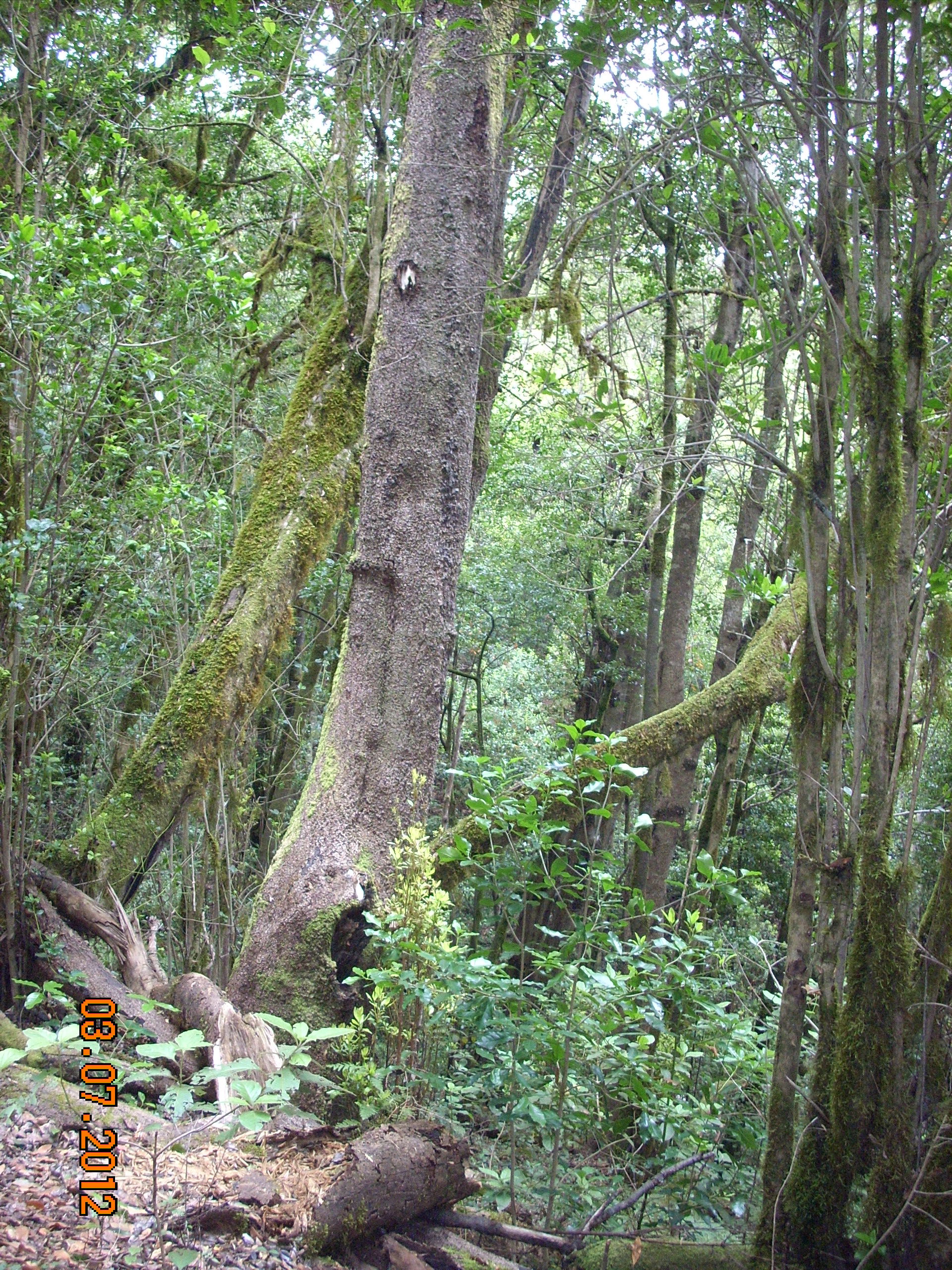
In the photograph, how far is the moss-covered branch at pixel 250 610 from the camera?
428cm

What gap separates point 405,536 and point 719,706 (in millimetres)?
2409

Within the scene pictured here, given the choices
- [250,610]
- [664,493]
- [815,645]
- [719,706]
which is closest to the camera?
[815,645]

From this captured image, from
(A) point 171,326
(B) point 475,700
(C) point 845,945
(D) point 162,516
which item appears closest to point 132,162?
(A) point 171,326

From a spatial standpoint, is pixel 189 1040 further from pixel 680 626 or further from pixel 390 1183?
pixel 680 626

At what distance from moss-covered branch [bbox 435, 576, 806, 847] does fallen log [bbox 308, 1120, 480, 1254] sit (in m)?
2.69

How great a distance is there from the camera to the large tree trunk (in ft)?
11.6

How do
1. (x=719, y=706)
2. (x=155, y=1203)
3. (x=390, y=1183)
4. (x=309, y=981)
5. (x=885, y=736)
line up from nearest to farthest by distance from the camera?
1. (x=155, y=1203)
2. (x=390, y=1183)
3. (x=885, y=736)
4. (x=309, y=981)
5. (x=719, y=706)

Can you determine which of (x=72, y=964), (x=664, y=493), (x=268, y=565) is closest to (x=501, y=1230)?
(x=72, y=964)

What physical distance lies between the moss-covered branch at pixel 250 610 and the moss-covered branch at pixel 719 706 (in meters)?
2.11

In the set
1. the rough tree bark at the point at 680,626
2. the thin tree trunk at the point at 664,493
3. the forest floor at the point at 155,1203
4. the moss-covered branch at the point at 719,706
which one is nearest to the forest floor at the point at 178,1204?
the forest floor at the point at 155,1203

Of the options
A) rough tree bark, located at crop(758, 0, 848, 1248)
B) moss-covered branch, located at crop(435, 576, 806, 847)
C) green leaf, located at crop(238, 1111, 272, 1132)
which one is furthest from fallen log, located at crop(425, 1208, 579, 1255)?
moss-covered branch, located at crop(435, 576, 806, 847)

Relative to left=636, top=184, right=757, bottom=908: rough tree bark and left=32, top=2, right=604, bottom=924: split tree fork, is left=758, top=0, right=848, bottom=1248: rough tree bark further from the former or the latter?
left=636, top=184, right=757, bottom=908: rough tree bark

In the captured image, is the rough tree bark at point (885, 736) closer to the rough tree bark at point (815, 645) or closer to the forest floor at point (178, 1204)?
the rough tree bark at point (815, 645)
